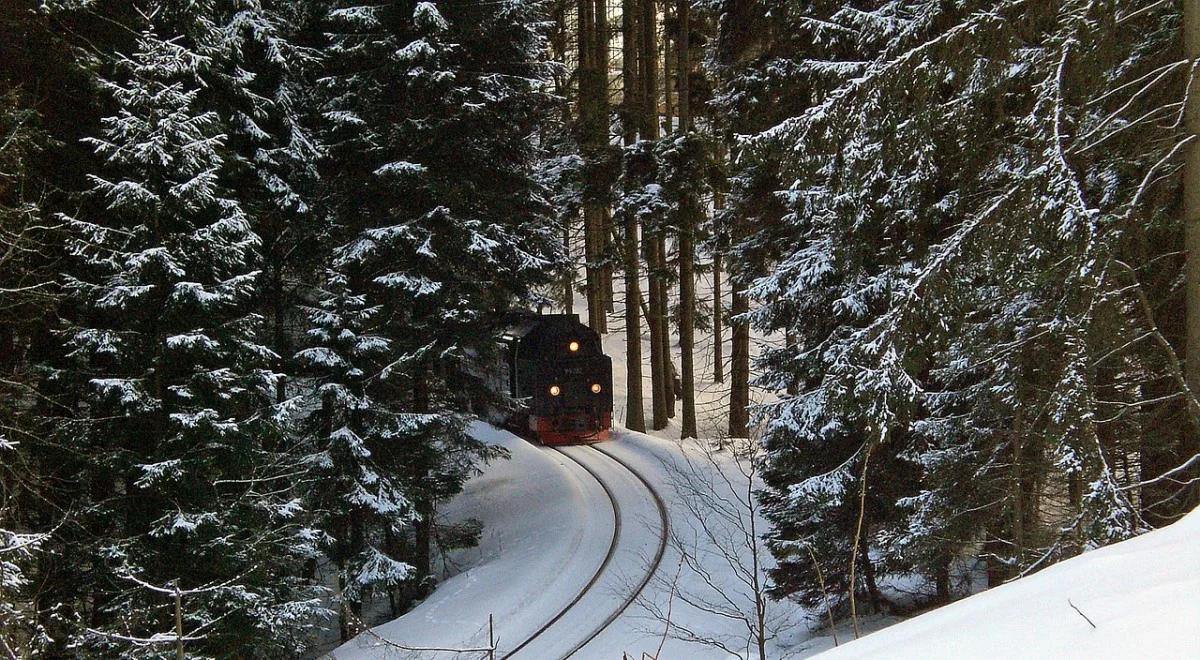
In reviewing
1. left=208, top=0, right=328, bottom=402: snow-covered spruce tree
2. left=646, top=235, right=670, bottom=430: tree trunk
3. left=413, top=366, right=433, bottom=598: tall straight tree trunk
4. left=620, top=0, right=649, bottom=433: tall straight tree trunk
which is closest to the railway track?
left=413, top=366, right=433, bottom=598: tall straight tree trunk

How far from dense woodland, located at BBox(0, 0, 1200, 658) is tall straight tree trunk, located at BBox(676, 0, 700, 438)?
0.90ft

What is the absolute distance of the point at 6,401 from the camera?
837 cm

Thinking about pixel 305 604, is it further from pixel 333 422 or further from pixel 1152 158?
pixel 1152 158

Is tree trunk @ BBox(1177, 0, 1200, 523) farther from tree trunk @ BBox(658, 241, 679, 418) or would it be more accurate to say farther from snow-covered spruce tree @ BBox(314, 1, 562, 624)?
tree trunk @ BBox(658, 241, 679, 418)

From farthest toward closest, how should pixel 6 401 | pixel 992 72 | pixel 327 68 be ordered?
pixel 327 68
pixel 6 401
pixel 992 72

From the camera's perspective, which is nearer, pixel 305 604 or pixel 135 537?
pixel 135 537

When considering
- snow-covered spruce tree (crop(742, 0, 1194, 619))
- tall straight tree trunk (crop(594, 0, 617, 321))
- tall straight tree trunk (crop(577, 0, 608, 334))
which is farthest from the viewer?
tall straight tree trunk (crop(594, 0, 617, 321))

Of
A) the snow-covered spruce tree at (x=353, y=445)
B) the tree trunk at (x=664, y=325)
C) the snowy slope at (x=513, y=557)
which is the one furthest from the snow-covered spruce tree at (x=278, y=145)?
the tree trunk at (x=664, y=325)

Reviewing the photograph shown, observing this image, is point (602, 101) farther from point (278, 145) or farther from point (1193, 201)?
point (1193, 201)

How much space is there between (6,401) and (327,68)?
903 cm

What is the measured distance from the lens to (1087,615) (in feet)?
9.06

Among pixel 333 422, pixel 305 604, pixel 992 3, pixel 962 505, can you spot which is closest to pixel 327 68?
pixel 333 422

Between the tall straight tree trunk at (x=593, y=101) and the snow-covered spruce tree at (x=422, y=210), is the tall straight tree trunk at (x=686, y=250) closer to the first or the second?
the tall straight tree trunk at (x=593, y=101)

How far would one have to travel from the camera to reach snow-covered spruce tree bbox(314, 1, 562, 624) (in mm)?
13586
